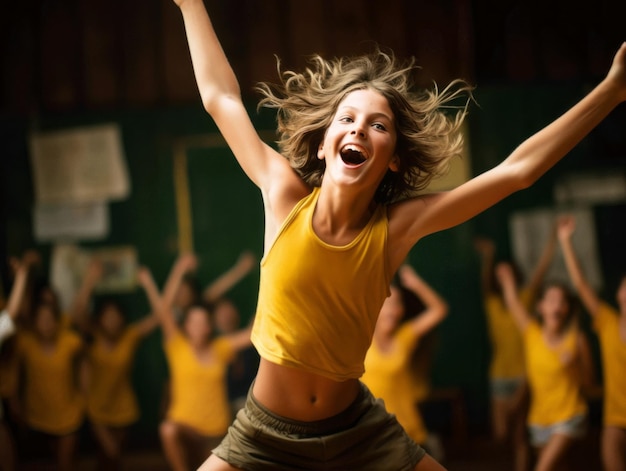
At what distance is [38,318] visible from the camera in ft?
14.8

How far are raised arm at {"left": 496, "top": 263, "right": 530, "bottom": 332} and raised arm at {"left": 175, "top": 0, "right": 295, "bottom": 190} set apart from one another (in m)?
2.52

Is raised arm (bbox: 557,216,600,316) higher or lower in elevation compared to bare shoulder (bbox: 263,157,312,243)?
lower

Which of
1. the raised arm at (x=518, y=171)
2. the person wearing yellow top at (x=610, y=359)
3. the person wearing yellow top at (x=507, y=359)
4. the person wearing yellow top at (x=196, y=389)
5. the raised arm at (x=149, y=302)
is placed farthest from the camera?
the raised arm at (x=149, y=302)

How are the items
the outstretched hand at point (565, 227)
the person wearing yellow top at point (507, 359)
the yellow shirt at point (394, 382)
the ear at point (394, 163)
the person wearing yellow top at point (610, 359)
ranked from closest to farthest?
the ear at point (394, 163) < the yellow shirt at point (394, 382) < the person wearing yellow top at point (610, 359) < the outstretched hand at point (565, 227) < the person wearing yellow top at point (507, 359)

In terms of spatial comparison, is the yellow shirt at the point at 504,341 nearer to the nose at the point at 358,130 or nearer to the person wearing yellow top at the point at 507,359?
the person wearing yellow top at the point at 507,359

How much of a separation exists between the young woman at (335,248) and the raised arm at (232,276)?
2.70m

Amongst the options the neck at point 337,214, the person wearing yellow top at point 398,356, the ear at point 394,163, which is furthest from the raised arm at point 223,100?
the person wearing yellow top at point 398,356

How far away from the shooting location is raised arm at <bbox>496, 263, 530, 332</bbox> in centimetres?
419

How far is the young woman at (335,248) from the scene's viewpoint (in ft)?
6.05

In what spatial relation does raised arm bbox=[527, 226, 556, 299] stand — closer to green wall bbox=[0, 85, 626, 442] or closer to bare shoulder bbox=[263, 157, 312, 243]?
green wall bbox=[0, 85, 626, 442]

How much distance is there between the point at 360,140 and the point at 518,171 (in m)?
0.34

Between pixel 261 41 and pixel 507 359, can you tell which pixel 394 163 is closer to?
pixel 507 359

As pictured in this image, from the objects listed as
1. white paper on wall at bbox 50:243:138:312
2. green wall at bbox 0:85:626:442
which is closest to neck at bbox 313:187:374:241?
green wall at bbox 0:85:626:442

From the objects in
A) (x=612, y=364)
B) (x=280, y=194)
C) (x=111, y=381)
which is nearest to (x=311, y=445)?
(x=280, y=194)
